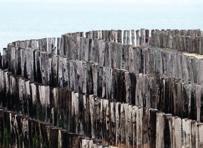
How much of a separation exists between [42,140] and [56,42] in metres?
10.2

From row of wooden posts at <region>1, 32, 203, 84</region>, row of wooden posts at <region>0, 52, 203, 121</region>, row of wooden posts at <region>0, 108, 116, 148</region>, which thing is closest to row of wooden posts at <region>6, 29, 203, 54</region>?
row of wooden posts at <region>1, 32, 203, 84</region>

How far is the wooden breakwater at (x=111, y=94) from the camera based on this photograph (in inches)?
478

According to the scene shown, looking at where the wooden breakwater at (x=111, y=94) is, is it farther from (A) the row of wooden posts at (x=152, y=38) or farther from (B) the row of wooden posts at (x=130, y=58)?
(A) the row of wooden posts at (x=152, y=38)

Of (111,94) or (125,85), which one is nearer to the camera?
(125,85)

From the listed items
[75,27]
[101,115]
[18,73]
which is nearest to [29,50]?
[18,73]

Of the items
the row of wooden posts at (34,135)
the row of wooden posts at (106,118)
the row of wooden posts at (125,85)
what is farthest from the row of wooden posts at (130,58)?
the row of wooden posts at (34,135)

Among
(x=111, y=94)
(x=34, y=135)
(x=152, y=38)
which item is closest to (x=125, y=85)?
(x=111, y=94)

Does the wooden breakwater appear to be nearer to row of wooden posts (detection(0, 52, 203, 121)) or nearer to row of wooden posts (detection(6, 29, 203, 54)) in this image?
row of wooden posts (detection(0, 52, 203, 121))

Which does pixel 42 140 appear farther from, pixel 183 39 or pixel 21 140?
pixel 183 39

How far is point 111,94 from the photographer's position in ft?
49.3

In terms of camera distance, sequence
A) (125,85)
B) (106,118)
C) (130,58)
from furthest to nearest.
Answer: (130,58) < (125,85) < (106,118)

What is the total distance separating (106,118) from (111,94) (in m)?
2.29

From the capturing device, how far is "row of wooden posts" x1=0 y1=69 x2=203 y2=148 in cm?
1167

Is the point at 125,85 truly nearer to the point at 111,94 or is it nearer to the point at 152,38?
the point at 111,94
